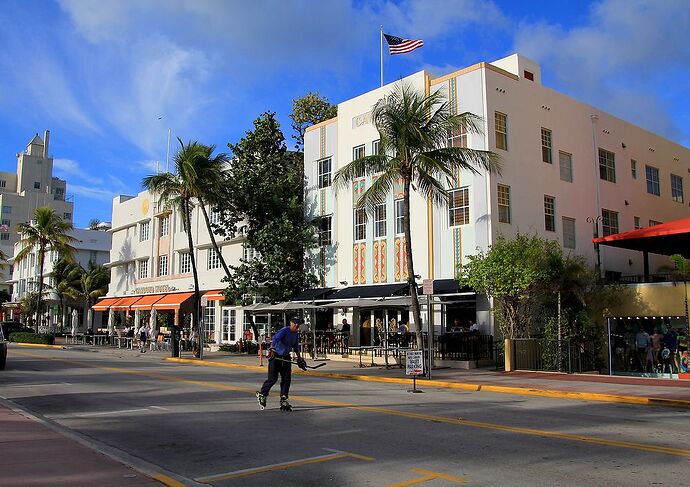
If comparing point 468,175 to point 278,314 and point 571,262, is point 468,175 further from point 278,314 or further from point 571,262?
point 278,314

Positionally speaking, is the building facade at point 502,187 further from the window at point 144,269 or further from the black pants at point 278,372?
the window at point 144,269

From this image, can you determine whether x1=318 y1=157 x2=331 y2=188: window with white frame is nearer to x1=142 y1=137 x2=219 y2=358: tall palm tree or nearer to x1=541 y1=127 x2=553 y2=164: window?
x1=142 y1=137 x2=219 y2=358: tall palm tree

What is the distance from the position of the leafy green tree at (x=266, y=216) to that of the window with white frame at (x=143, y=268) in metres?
14.8

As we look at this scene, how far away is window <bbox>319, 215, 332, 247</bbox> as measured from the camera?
107ft

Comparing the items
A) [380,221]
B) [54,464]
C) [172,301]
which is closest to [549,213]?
[380,221]

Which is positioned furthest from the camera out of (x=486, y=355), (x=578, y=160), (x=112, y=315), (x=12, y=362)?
(x=112, y=315)

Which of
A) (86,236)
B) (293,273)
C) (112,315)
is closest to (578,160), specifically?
(293,273)

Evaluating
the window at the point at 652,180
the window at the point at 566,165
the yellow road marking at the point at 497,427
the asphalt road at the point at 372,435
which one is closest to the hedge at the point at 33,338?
the asphalt road at the point at 372,435

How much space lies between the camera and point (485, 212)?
25.6 meters

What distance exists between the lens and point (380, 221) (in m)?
29.7

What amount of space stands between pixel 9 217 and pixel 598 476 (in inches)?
4538

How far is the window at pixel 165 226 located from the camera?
47.0 meters

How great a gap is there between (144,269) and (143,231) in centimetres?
305

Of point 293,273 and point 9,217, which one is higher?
point 9,217
